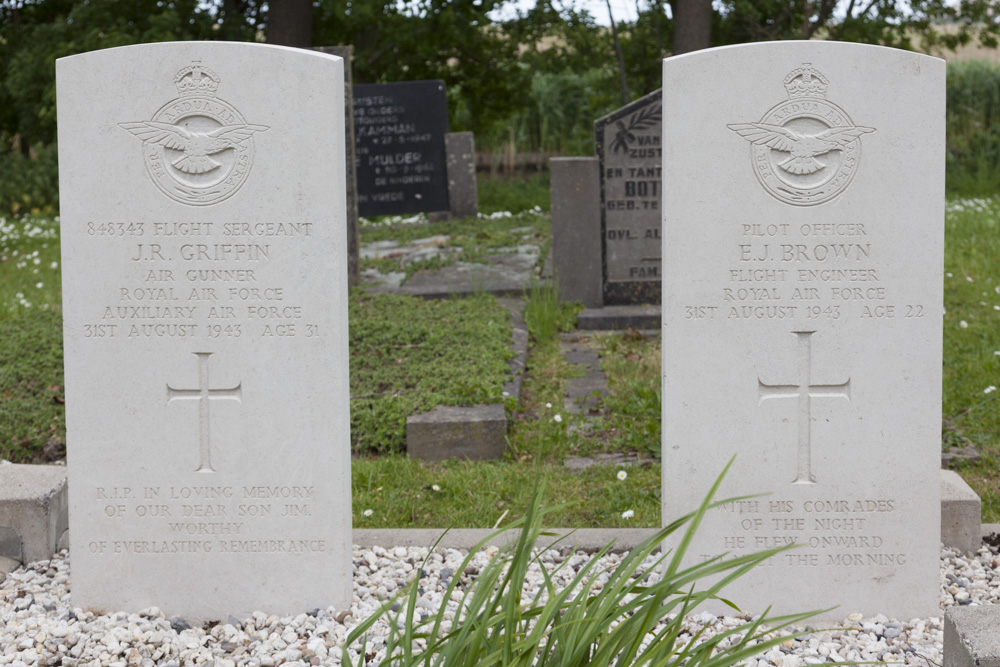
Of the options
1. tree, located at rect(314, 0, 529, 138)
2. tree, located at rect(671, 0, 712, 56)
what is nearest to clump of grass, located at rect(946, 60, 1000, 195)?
tree, located at rect(671, 0, 712, 56)

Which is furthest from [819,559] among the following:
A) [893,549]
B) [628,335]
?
[628,335]

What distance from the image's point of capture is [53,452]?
473cm

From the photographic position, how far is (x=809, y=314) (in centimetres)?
288

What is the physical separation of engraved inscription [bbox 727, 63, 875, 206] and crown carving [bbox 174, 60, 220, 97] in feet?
4.58

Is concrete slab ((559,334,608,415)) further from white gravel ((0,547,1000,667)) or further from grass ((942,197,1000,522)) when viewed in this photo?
white gravel ((0,547,1000,667))

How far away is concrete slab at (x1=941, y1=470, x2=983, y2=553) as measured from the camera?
3.31 m

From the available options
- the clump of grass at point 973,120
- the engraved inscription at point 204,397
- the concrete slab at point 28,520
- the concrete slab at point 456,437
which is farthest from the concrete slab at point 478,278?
the clump of grass at point 973,120

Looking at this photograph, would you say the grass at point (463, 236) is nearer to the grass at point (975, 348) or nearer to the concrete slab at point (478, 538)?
the grass at point (975, 348)

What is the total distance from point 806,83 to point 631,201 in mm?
4784

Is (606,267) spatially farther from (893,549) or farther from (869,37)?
(869,37)

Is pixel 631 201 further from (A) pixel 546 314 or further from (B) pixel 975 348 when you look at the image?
(B) pixel 975 348

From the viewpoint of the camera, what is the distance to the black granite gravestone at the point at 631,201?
293 inches

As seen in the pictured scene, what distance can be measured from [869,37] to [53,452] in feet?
38.8

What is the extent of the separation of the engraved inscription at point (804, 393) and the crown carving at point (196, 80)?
1.70 m
